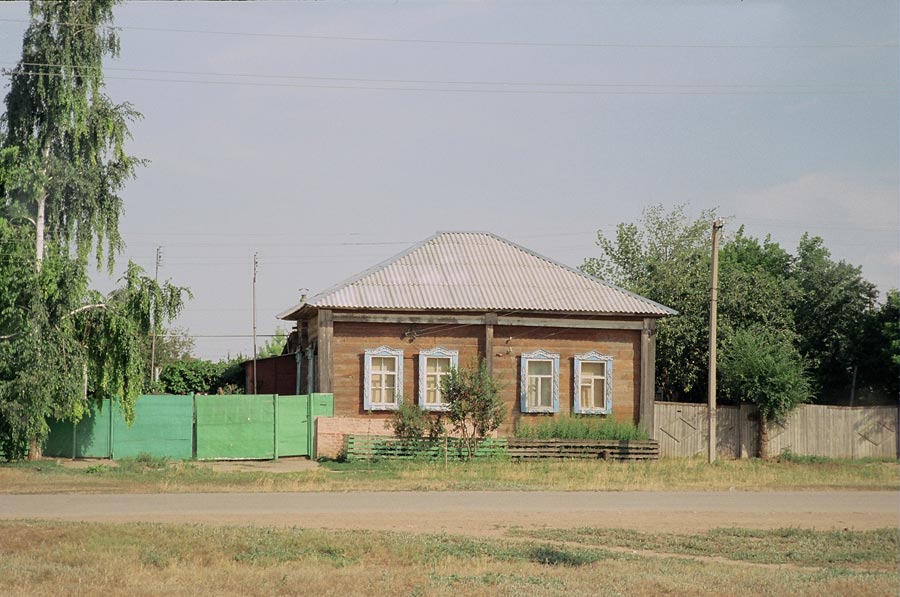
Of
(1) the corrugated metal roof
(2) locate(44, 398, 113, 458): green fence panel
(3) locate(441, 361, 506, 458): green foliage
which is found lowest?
(2) locate(44, 398, 113, 458): green fence panel

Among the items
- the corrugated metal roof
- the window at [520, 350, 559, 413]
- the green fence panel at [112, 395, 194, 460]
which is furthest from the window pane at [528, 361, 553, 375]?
the green fence panel at [112, 395, 194, 460]

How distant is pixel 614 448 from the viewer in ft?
106

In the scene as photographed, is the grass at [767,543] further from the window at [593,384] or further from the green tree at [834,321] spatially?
the green tree at [834,321]

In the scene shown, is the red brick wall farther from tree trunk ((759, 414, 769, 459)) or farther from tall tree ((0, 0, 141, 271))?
tree trunk ((759, 414, 769, 459))

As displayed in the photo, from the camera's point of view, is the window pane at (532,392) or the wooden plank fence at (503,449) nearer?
the wooden plank fence at (503,449)

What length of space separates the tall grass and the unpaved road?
27.7 ft

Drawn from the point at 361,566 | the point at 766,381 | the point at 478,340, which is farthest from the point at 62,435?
the point at 766,381

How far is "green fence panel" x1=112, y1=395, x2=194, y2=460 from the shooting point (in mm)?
28484

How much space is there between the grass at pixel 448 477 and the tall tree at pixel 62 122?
20.2 ft

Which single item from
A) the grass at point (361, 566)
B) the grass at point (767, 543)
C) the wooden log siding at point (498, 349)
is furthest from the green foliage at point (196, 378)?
the grass at point (767, 543)

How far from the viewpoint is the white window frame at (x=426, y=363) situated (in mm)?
32250

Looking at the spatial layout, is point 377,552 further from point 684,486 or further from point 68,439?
point 68,439

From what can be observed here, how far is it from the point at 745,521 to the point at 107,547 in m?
11.1

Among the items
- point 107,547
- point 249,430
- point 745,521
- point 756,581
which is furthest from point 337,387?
point 756,581
